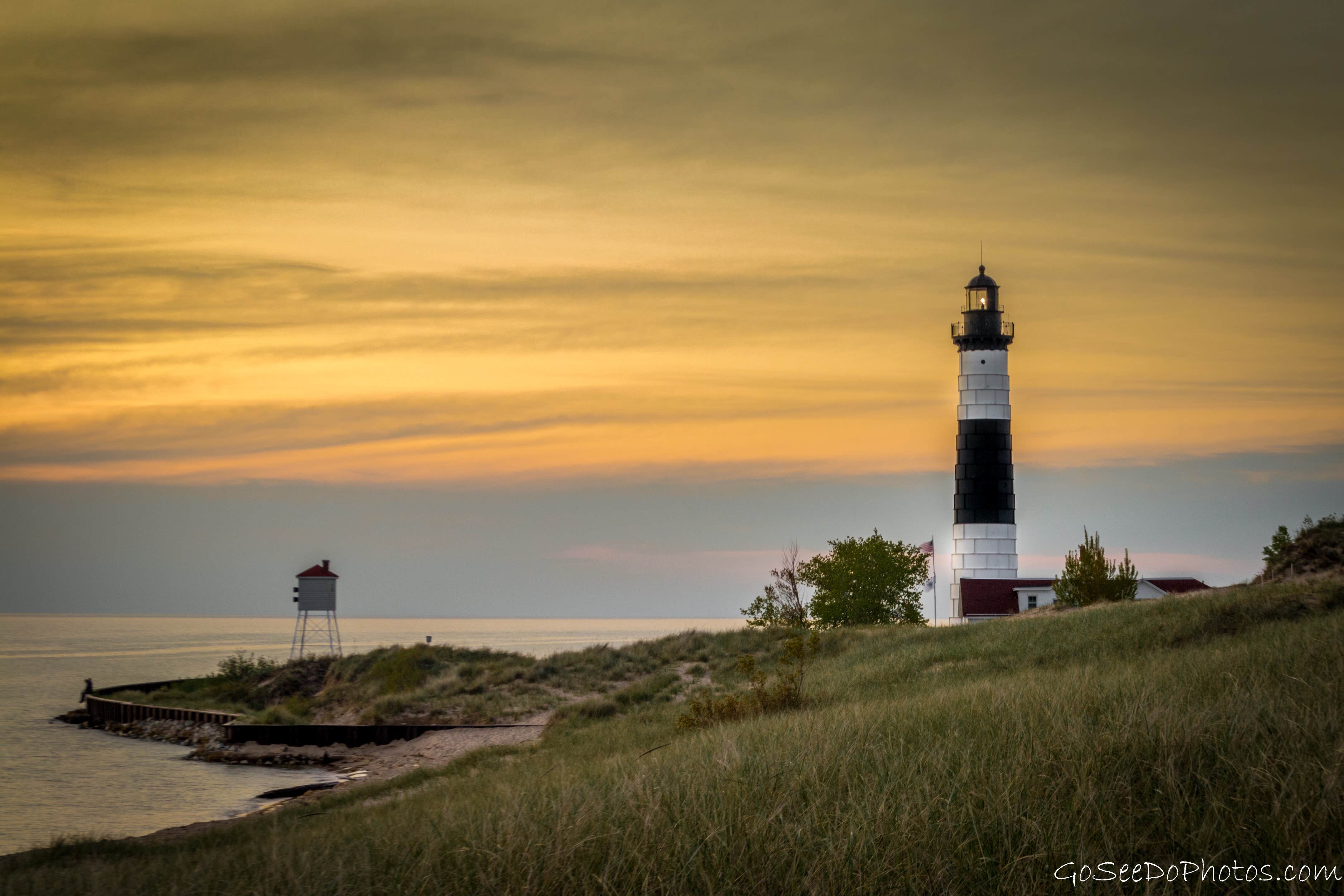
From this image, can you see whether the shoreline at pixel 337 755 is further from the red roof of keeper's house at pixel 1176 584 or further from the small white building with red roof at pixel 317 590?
the red roof of keeper's house at pixel 1176 584

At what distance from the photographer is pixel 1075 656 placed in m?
17.1

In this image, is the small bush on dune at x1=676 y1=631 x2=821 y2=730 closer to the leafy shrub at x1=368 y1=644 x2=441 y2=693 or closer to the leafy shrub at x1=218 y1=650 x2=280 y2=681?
the leafy shrub at x1=368 y1=644 x2=441 y2=693

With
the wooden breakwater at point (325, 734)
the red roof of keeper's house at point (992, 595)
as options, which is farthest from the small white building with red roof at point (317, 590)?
the red roof of keeper's house at point (992, 595)

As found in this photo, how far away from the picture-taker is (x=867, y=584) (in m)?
55.1

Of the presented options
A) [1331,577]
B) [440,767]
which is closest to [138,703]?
[440,767]

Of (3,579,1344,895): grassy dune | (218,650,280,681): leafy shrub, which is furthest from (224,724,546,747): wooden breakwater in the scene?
(3,579,1344,895): grassy dune

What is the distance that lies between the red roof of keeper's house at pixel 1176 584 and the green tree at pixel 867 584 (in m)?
11.9

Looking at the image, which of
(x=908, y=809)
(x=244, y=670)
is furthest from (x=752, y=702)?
(x=244, y=670)

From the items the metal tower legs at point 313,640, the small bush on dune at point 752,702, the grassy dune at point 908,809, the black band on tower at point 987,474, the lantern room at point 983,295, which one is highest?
the lantern room at point 983,295

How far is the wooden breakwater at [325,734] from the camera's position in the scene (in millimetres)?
31531

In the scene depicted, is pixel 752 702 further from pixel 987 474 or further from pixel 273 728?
pixel 987 474

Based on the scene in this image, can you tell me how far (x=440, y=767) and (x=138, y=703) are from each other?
1329 inches

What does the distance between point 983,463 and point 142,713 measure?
40.1 m

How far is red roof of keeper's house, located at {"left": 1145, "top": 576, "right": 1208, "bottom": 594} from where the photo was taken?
159ft
